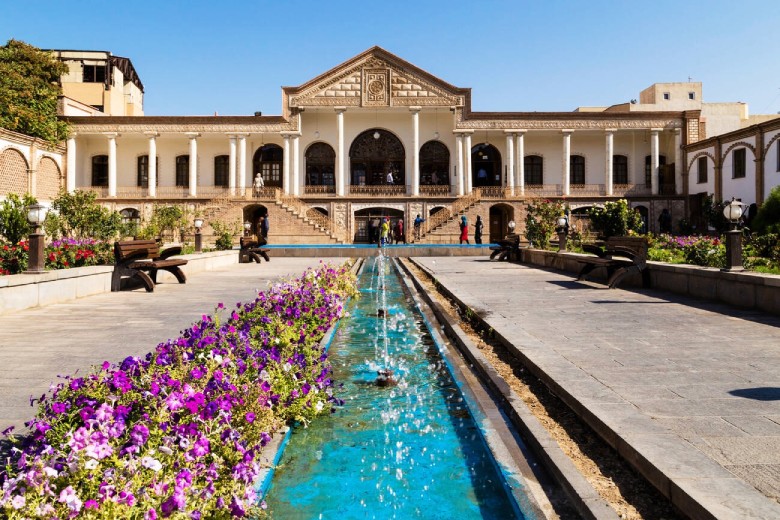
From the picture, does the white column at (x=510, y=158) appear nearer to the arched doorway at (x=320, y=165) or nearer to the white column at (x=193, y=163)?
the arched doorway at (x=320, y=165)

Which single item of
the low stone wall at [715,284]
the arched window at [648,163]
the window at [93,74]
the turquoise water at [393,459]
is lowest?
the turquoise water at [393,459]

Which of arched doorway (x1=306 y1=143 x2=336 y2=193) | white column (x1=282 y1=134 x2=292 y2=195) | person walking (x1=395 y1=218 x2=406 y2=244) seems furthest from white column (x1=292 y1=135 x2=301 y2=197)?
person walking (x1=395 y1=218 x2=406 y2=244)

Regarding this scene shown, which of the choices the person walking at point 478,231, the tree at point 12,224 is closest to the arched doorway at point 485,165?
the person walking at point 478,231

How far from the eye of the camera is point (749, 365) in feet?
14.7

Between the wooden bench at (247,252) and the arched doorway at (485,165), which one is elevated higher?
the arched doorway at (485,165)

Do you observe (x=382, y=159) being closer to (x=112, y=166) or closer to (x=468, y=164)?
(x=468, y=164)

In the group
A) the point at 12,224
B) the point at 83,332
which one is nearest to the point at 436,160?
the point at 12,224

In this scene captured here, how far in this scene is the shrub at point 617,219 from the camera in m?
16.1

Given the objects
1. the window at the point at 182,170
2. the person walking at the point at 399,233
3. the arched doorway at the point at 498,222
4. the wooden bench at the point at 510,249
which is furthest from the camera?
the window at the point at 182,170

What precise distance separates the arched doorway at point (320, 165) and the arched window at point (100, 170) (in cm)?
1180

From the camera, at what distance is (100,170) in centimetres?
3550

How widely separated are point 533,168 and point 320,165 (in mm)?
12571

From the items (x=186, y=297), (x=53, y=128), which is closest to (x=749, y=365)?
(x=186, y=297)

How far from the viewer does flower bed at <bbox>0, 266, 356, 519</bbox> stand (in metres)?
1.96
